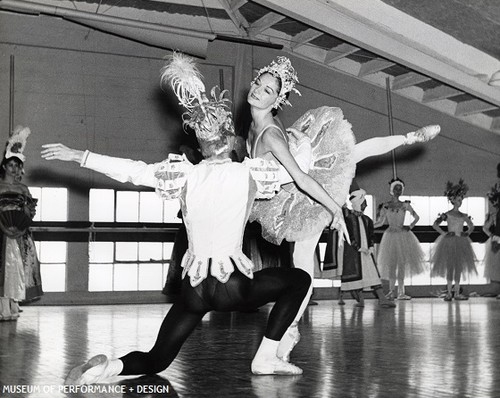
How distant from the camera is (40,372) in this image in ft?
11.0

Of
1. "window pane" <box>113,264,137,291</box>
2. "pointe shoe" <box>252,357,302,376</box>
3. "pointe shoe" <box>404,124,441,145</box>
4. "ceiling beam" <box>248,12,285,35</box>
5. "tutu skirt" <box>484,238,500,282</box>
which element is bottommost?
"pointe shoe" <box>252,357,302,376</box>

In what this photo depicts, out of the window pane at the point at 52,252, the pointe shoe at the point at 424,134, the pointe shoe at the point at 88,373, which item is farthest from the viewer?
the window pane at the point at 52,252

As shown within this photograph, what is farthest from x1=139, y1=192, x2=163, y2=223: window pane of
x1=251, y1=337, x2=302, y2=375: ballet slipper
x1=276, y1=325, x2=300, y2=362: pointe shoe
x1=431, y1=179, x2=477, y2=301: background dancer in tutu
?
x1=251, y1=337, x2=302, y2=375: ballet slipper

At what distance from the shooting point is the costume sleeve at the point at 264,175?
3.17 metres

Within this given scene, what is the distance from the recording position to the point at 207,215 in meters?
3.11

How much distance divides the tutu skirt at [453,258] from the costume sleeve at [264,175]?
739cm

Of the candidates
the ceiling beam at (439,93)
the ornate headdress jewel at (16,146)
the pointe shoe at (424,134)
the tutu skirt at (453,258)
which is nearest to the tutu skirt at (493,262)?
the tutu skirt at (453,258)

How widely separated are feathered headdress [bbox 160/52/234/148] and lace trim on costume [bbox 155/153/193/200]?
0.55 ft

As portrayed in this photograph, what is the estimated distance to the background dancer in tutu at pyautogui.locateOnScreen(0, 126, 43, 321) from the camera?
662 cm

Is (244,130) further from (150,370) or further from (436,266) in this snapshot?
(150,370)

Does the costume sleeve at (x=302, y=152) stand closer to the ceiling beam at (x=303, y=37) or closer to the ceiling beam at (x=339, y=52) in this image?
the ceiling beam at (x=303, y=37)

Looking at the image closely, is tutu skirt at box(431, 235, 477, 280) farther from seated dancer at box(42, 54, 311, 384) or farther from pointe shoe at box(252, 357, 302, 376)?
seated dancer at box(42, 54, 311, 384)

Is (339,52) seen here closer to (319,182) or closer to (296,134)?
(319,182)

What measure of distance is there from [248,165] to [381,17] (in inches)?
248
